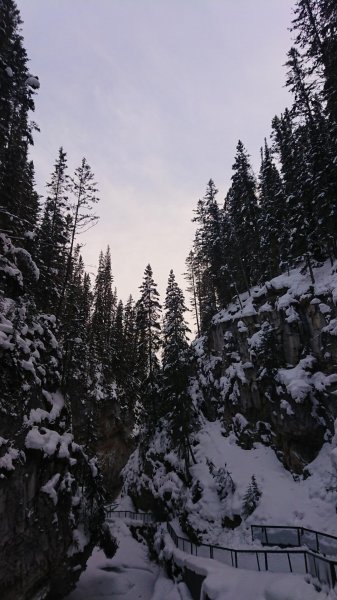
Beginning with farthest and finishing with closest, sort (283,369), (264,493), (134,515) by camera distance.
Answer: (134,515) → (283,369) → (264,493)

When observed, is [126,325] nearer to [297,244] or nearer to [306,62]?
[297,244]

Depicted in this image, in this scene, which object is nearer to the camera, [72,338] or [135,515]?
[72,338]

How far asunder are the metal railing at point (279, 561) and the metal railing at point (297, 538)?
1318mm

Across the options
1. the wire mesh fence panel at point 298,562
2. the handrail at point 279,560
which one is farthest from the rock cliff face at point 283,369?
the wire mesh fence panel at point 298,562

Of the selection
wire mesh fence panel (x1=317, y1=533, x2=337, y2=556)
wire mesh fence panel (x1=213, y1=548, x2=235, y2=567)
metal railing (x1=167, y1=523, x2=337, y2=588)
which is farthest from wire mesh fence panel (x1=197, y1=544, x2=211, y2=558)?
wire mesh fence panel (x1=317, y1=533, x2=337, y2=556)

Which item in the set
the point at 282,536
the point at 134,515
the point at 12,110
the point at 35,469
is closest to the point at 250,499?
the point at 282,536

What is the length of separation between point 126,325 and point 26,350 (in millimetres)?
44543

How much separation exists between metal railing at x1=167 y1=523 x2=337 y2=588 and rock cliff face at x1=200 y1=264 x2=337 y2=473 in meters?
8.31

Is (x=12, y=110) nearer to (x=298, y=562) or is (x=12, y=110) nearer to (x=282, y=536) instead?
(x=298, y=562)

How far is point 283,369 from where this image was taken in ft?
83.4

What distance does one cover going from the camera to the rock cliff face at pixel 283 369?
21.8m

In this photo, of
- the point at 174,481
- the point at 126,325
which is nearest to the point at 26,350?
the point at 174,481

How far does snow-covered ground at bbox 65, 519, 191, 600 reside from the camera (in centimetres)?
1917

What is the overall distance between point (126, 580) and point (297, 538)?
13912 millimetres
